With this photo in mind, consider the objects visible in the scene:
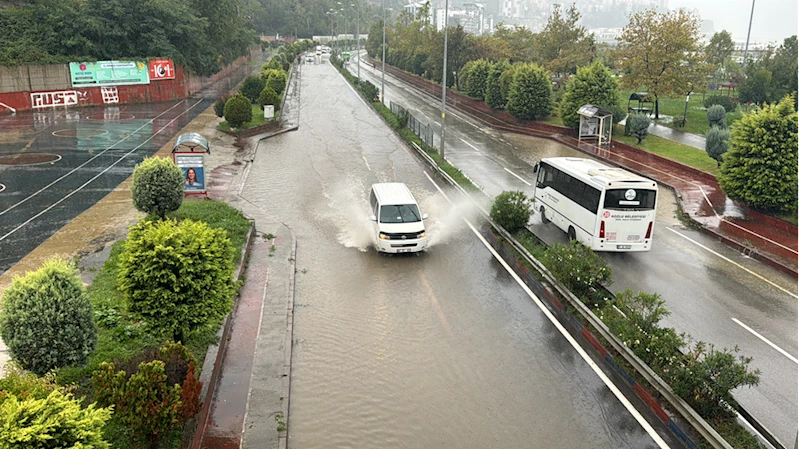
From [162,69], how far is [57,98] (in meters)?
9.07

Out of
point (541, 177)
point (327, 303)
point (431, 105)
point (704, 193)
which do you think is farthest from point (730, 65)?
point (327, 303)

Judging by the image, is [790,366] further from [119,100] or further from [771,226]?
[119,100]

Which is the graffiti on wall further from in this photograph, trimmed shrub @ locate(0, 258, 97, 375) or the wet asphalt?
trimmed shrub @ locate(0, 258, 97, 375)

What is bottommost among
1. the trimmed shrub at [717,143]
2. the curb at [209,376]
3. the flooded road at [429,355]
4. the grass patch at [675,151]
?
the flooded road at [429,355]

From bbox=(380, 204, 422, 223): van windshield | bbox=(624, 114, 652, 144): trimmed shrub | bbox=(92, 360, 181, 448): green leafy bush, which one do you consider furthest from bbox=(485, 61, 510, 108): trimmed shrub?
bbox=(92, 360, 181, 448): green leafy bush

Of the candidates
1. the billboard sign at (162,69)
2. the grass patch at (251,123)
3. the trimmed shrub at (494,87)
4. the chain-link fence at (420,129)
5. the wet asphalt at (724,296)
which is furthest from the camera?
the billboard sign at (162,69)

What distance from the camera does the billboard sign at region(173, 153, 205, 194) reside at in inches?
855

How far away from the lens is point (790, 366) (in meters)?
11.6

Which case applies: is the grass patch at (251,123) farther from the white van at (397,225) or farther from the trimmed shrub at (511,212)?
the trimmed shrub at (511,212)

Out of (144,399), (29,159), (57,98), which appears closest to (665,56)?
(29,159)

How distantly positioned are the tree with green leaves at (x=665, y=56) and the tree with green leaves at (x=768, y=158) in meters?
18.8

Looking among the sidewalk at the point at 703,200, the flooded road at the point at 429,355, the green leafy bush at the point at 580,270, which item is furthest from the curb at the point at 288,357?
the sidewalk at the point at 703,200

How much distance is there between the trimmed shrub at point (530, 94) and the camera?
41041 millimetres

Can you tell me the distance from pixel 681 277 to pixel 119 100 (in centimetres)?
4624
